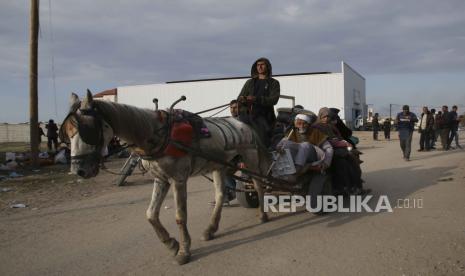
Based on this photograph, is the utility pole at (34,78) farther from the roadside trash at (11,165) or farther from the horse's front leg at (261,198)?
the horse's front leg at (261,198)

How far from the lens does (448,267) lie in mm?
4098

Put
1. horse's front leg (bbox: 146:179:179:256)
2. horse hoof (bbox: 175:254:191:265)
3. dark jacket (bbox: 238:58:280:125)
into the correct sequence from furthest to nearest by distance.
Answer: dark jacket (bbox: 238:58:280:125)
horse's front leg (bbox: 146:179:179:256)
horse hoof (bbox: 175:254:191:265)

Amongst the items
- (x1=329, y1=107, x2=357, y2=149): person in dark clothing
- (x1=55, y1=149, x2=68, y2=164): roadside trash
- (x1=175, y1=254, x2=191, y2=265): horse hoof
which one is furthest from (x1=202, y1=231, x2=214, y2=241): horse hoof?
(x1=55, y1=149, x2=68, y2=164): roadside trash

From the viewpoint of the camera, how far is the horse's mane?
13.0ft

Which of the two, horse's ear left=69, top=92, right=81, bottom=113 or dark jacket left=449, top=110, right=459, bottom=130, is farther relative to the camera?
dark jacket left=449, top=110, right=459, bottom=130

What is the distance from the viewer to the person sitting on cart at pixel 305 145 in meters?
6.29

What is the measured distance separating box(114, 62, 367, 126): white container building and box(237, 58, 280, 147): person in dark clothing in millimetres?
31725

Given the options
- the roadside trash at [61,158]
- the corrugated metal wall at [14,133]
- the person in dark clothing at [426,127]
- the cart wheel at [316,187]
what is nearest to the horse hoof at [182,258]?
the cart wheel at [316,187]

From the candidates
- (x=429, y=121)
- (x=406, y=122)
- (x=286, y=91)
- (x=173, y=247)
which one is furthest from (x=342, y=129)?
(x=286, y=91)

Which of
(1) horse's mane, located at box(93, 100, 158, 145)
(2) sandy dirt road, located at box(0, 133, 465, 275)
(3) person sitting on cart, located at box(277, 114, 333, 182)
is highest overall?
(1) horse's mane, located at box(93, 100, 158, 145)

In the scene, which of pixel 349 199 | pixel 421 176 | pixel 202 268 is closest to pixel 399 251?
pixel 202 268

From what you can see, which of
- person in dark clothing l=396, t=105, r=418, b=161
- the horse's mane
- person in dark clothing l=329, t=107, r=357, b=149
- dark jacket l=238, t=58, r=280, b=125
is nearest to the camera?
the horse's mane

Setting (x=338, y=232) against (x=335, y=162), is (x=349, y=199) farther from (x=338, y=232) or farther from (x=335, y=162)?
(x=338, y=232)

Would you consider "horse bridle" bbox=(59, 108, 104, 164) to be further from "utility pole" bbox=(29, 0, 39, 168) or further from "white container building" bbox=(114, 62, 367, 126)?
"white container building" bbox=(114, 62, 367, 126)
